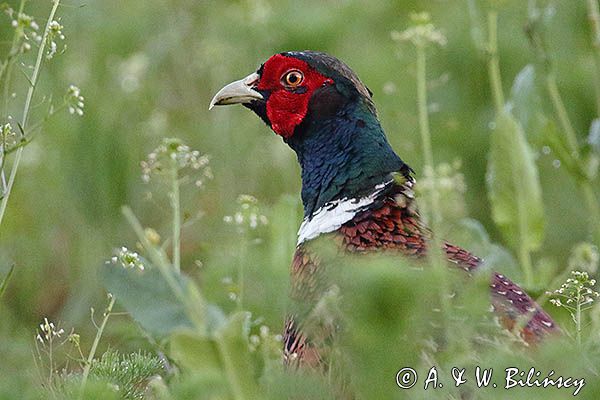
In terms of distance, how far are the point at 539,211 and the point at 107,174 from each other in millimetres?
1847

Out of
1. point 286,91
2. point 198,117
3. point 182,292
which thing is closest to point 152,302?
point 182,292

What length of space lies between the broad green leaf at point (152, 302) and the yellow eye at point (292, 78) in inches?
57.2

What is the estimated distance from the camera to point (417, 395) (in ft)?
6.02

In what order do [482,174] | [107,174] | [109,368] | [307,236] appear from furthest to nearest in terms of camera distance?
1. [482,174]
2. [107,174]
3. [307,236]
4. [109,368]

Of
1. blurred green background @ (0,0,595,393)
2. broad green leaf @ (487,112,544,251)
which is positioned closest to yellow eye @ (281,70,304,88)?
broad green leaf @ (487,112,544,251)

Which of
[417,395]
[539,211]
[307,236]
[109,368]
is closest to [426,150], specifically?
[539,211]

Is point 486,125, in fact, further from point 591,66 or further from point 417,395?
point 417,395

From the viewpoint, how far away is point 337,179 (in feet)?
10.2

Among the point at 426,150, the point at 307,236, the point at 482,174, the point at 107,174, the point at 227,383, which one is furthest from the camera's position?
the point at 482,174

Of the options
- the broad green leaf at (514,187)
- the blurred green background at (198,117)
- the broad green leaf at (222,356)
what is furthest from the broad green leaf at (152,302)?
the blurred green background at (198,117)

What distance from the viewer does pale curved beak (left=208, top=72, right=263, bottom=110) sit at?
336 centimetres

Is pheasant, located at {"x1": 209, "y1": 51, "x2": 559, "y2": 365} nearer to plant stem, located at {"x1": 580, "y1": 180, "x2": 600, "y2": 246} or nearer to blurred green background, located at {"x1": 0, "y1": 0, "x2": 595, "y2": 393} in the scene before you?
plant stem, located at {"x1": 580, "y1": 180, "x2": 600, "y2": 246}

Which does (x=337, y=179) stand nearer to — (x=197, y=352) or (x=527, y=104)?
(x=527, y=104)

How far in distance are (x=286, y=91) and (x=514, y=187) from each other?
87 cm
